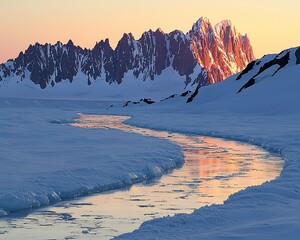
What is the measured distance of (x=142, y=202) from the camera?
1537cm

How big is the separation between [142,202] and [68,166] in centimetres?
471

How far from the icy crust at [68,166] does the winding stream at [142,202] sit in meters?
0.51

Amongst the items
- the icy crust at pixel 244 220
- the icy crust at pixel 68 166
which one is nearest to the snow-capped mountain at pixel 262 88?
the icy crust at pixel 68 166

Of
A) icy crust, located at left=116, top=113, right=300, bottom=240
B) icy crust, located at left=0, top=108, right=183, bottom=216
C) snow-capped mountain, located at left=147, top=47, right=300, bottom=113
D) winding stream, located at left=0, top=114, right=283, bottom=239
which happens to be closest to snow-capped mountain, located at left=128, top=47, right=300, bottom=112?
snow-capped mountain, located at left=147, top=47, right=300, bottom=113

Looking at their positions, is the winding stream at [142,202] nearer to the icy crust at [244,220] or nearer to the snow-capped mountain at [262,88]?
the icy crust at [244,220]

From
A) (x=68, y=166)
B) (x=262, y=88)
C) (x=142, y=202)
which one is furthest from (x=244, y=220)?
(x=262, y=88)

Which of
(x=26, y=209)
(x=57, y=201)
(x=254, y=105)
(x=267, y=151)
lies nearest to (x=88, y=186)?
(x=57, y=201)

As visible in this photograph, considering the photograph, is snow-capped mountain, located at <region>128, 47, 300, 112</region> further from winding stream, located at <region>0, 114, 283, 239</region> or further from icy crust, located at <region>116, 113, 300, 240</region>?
icy crust, located at <region>116, 113, 300, 240</region>

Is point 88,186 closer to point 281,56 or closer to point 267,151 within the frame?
point 267,151

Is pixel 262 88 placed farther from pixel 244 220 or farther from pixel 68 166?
pixel 244 220

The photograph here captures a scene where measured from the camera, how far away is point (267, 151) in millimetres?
29672

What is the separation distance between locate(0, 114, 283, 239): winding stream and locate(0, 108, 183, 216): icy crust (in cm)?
51

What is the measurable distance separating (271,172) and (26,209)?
33.0ft

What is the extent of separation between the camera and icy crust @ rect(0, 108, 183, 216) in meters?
15.3
